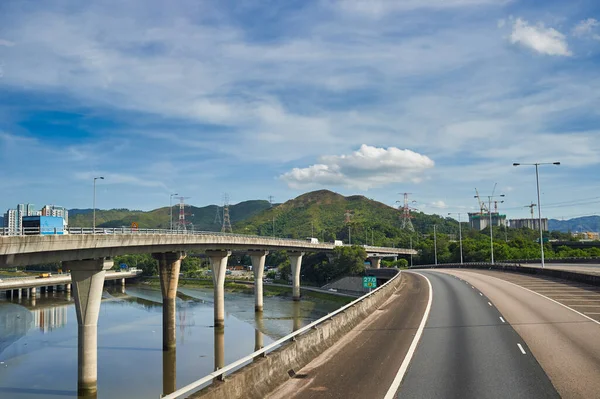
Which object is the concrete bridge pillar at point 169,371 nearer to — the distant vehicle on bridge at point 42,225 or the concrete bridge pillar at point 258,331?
the concrete bridge pillar at point 258,331

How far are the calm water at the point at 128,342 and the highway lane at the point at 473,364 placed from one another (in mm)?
22513

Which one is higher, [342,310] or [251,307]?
[342,310]

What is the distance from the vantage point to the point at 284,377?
16.6 metres

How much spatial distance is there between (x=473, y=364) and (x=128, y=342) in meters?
48.4

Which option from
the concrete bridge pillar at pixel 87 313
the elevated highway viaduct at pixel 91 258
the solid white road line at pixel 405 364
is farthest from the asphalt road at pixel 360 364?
the elevated highway viaduct at pixel 91 258

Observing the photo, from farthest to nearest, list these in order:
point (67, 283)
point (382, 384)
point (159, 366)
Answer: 1. point (67, 283)
2. point (159, 366)
3. point (382, 384)

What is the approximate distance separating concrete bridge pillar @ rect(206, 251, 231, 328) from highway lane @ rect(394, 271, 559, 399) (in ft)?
149

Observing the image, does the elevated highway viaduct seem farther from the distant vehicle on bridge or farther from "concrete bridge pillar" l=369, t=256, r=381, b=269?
"concrete bridge pillar" l=369, t=256, r=381, b=269

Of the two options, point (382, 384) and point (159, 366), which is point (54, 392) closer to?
point (159, 366)

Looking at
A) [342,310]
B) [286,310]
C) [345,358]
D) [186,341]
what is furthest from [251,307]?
[345,358]

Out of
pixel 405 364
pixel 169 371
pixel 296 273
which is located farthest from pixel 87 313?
pixel 296 273

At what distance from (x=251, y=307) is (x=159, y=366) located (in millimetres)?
52710

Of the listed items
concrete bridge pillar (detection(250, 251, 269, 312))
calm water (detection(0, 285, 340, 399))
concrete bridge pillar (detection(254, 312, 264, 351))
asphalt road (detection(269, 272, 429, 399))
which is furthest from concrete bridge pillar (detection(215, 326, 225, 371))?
concrete bridge pillar (detection(250, 251, 269, 312))

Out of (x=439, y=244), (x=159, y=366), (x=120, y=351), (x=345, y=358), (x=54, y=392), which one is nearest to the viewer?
(x=345, y=358)
